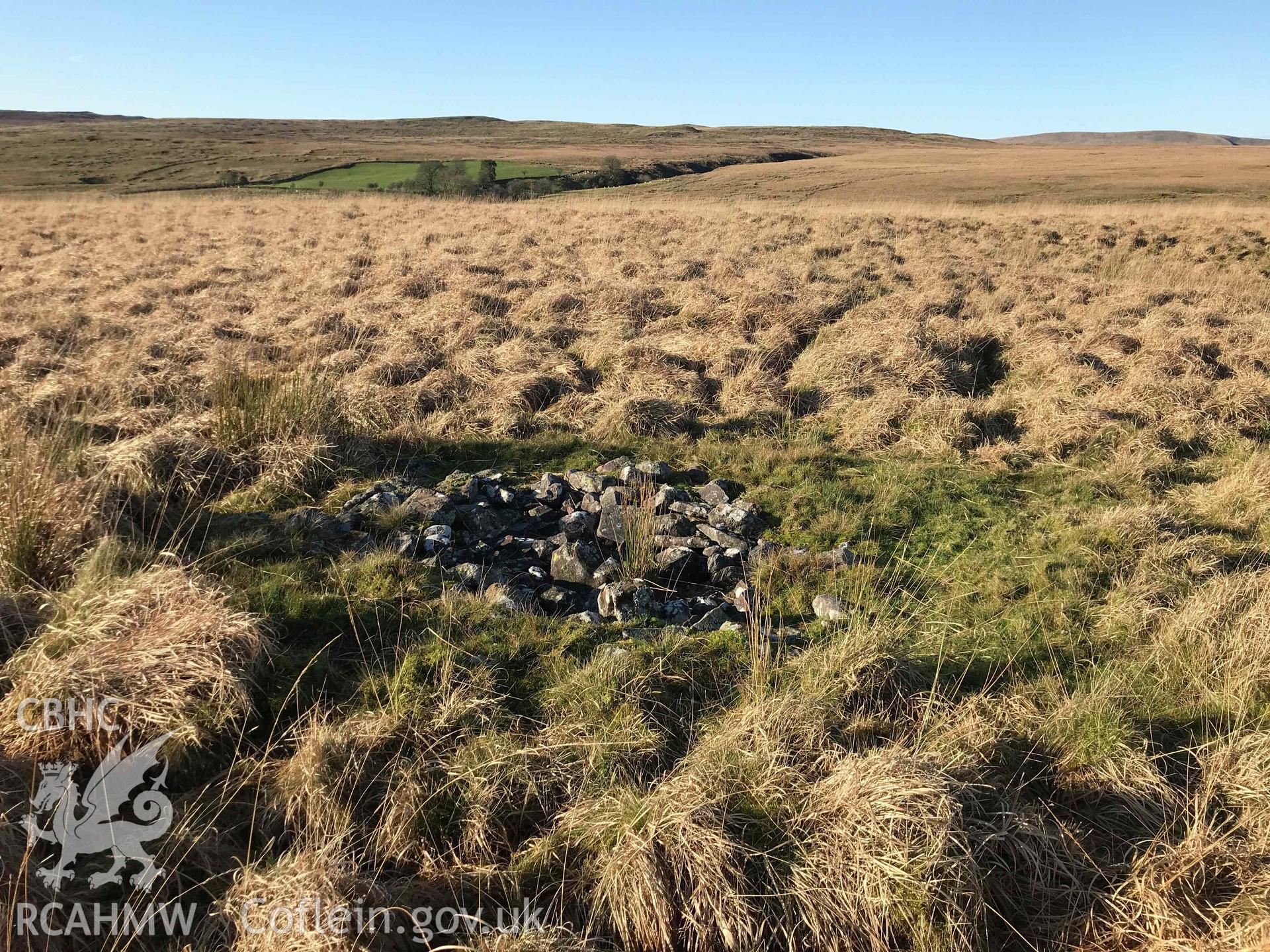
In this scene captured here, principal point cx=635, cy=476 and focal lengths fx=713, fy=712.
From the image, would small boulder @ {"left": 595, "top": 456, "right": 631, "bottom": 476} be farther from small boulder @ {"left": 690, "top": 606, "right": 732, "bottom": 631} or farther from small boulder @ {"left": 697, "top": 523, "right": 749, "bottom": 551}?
small boulder @ {"left": 690, "top": 606, "right": 732, "bottom": 631}

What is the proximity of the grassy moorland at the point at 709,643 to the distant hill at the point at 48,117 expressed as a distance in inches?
6652

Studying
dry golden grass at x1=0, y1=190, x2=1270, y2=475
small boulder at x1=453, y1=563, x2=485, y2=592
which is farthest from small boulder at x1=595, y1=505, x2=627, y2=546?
dry golden grass at x1=0, y1=190, x2=1270, y2=475

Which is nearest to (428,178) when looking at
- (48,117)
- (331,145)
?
(331,145)

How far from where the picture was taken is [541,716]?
3463 millimetres

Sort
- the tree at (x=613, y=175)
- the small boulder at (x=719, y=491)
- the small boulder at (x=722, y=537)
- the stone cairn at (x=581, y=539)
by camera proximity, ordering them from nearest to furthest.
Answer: the stone cairn at (x=581, y=539) < the small boulder at (x=722, y=537) < the small boulder at (x=719, y=491) < the tree at (x=613, y=175)

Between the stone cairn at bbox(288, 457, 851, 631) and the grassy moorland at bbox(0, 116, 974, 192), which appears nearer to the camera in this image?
the stone cairn at bbox(288, 457, 851, 631)

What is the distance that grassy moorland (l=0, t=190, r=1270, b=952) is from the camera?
106 inches

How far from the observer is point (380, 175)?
48.2 meters

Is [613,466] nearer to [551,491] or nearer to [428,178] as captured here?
[551,491]

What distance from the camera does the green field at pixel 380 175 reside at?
140 ft

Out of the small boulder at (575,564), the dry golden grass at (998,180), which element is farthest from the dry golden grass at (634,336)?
the dry golden grass at (998,180)

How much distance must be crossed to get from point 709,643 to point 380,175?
52078 mm

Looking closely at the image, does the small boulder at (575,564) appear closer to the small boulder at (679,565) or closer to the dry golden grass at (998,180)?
the small boulder at (679,565)

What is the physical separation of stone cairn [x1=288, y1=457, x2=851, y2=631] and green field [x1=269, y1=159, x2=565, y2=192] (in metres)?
37.3
